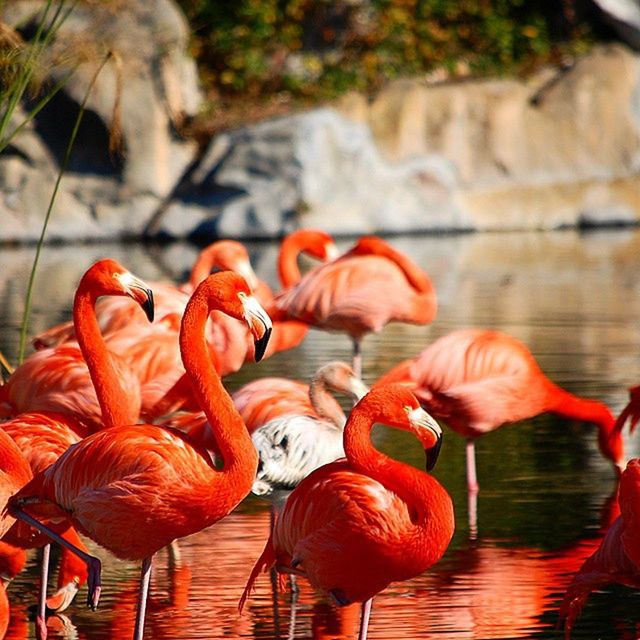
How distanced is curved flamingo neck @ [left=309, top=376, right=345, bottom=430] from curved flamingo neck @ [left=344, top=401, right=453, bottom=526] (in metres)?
1.05

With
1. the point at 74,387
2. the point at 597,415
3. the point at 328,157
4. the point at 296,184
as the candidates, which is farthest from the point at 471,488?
the point at 328,157

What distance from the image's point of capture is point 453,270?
1395 centimetres

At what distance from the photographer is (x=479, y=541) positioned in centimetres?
480

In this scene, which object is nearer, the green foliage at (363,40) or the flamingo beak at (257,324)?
the flamingo beak at (257,324)

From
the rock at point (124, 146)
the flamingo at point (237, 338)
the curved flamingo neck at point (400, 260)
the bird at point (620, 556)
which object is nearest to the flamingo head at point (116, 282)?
the flamingo at point (237, 338)

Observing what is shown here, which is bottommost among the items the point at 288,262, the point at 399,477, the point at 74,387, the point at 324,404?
the point at 288,262

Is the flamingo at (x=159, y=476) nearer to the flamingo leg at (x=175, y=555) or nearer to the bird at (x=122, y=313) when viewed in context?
the flamingo leg at (x=175, y=555)

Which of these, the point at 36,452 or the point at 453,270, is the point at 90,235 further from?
the point at 36,452

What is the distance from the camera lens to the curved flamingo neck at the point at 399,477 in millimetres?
3475

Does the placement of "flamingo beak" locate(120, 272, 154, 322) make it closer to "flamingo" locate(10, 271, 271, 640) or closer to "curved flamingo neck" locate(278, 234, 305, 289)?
"flamingo" locate(10, 271, 271, 640)

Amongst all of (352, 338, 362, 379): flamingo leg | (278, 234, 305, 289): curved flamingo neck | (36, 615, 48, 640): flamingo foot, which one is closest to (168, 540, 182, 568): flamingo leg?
(36, 615, 48, 640): flamingo foot

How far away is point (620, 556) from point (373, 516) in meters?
0.58

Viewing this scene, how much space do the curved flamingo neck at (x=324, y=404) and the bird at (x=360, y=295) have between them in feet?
7.39

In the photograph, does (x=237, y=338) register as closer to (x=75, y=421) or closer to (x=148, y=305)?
(x=75, y=421)
